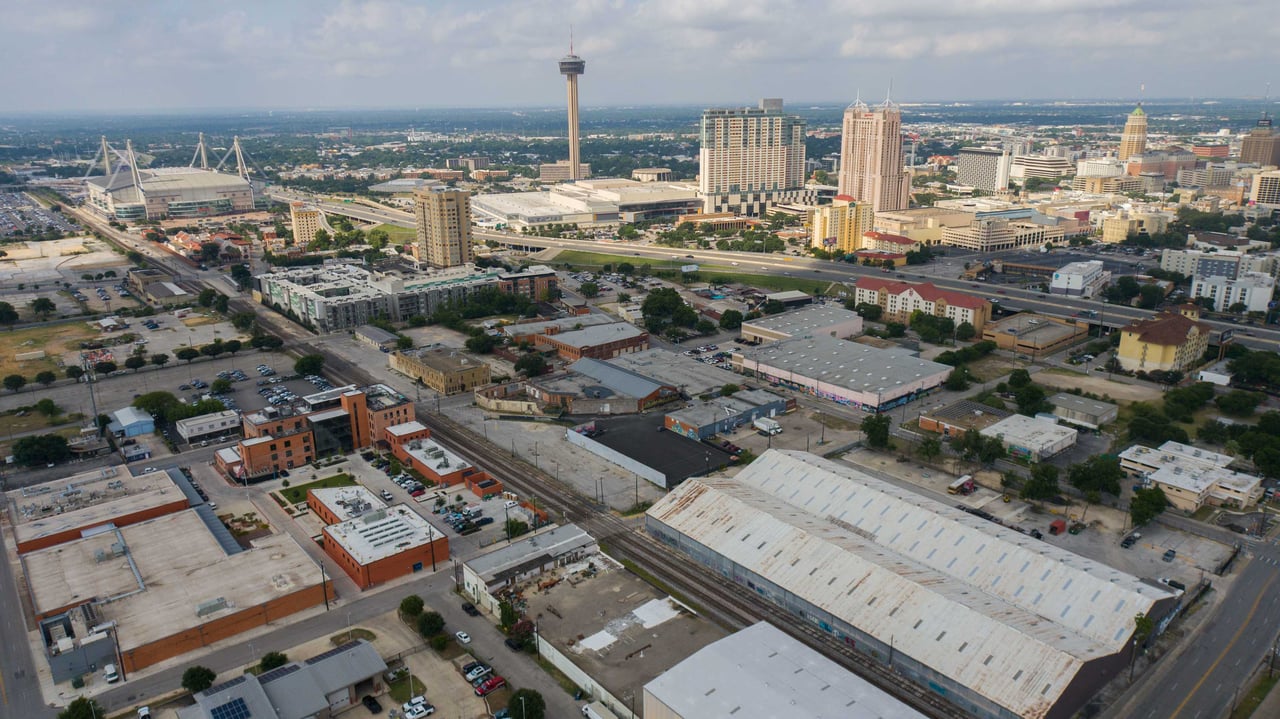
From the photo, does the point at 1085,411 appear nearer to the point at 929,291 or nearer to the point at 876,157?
the point at 929,291

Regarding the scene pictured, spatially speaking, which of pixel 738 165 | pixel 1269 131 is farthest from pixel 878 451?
pixel 1269 131

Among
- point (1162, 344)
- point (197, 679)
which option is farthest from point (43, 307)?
point (1162, 344)

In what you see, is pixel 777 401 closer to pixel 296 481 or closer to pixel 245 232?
pixel 296 481

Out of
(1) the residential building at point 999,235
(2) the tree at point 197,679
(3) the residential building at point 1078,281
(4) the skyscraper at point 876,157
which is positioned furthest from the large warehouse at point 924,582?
(4) the skyscraper at point 876,157

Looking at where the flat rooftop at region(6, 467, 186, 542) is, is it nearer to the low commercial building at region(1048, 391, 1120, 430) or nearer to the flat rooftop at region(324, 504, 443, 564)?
the flat rooftop at region(324, 504, 443, 564)

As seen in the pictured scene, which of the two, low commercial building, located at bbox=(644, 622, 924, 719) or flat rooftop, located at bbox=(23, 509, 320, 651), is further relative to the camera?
flat rooftop, located at bbox=(23, 509, 320, 651)

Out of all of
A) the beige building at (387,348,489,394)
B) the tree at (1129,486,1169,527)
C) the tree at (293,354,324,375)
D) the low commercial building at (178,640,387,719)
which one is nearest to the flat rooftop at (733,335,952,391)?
the tree at (1129,486,1169,527)
